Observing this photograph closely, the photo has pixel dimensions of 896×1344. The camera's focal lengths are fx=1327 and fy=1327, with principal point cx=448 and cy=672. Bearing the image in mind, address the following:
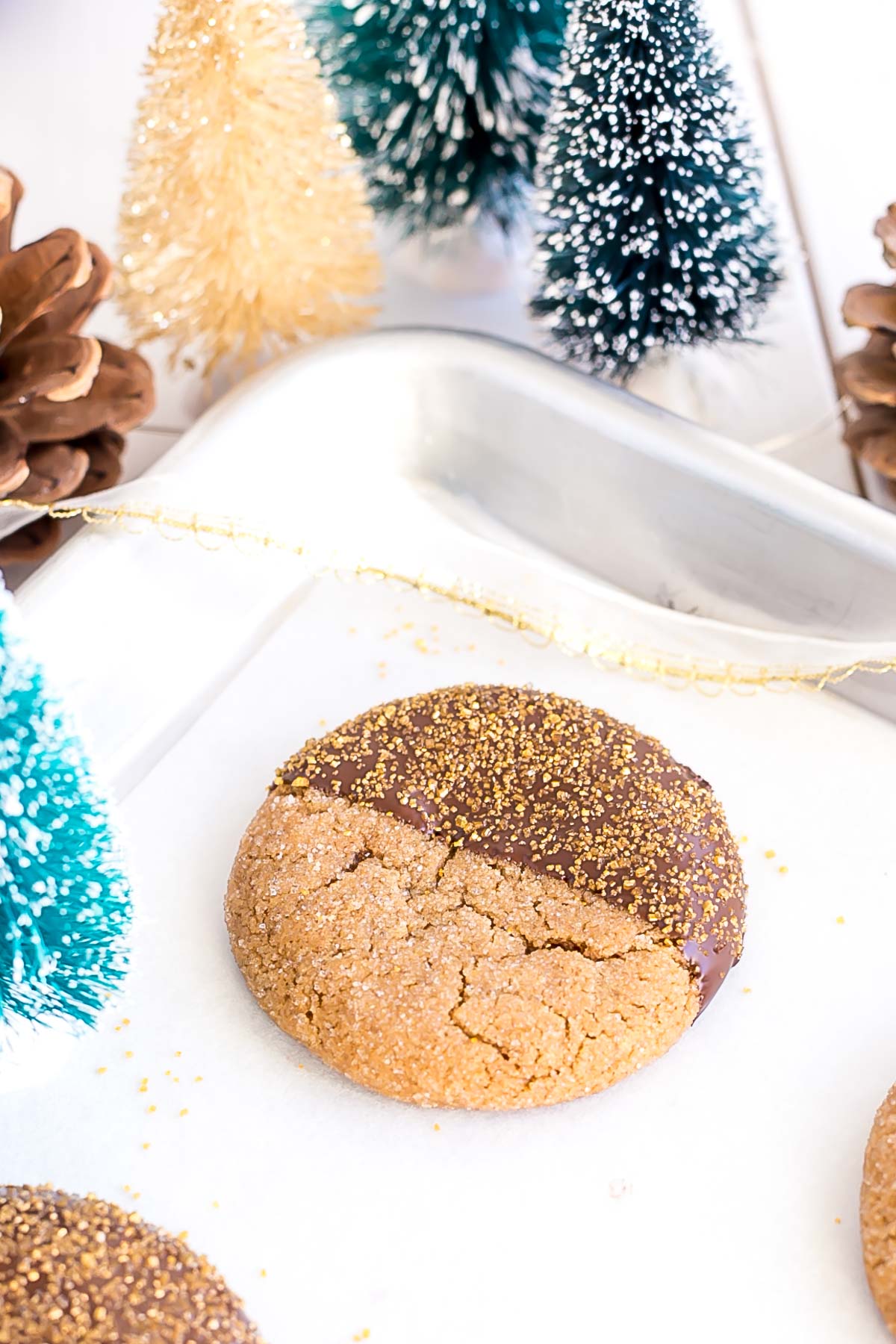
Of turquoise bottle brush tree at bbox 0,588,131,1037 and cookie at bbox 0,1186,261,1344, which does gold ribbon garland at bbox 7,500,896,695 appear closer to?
turquoise bottle brush tree at bbox 0,588,131,1037

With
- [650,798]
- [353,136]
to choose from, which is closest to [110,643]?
[650,798]

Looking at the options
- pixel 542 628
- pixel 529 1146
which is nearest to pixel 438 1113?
pixel 529 1146

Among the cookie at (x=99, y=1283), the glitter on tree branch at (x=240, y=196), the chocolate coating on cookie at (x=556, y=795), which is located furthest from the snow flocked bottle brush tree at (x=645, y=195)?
the cookie at (x=99, y=1283)

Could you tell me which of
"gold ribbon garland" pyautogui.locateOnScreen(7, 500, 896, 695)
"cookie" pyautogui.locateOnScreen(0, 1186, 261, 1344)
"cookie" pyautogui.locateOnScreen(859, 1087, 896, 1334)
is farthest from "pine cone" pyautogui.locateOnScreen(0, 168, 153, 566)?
"cookie" pyautogui.locateOnScreen(859, 1087, 896, 1334)

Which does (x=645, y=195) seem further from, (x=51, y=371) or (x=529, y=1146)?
(x=529, y=1146)

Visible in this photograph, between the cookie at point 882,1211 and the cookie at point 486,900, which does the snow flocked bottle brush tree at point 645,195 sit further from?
the cookie at point 882,1211
